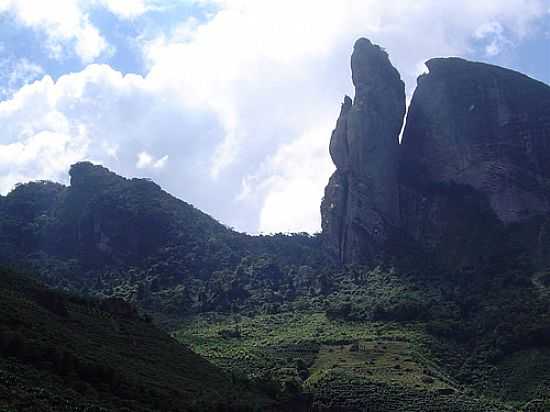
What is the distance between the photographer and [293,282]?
159875 millimetres

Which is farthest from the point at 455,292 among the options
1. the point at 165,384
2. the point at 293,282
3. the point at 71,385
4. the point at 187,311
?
the point at 71,385

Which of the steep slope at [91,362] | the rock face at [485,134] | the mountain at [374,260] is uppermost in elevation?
the rock face at [485,134]

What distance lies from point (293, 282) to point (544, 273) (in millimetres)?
51740

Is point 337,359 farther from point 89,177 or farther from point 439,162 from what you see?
point 89,177

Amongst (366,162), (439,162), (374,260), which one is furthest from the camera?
(366,162)

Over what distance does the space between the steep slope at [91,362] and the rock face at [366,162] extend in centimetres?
8398

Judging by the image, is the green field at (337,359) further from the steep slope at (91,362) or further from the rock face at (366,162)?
the rock face at (366,162)

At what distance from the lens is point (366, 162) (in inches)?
6353

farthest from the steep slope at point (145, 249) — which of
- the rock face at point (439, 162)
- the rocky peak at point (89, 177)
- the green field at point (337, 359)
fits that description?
the green field at point (337, 359)

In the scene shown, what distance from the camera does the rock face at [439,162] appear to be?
147 meters

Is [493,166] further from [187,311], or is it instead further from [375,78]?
[187,311]

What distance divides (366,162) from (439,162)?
49.0ft

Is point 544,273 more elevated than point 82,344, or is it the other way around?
point 544,273

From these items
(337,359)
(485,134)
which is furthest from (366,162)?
(337,359)
